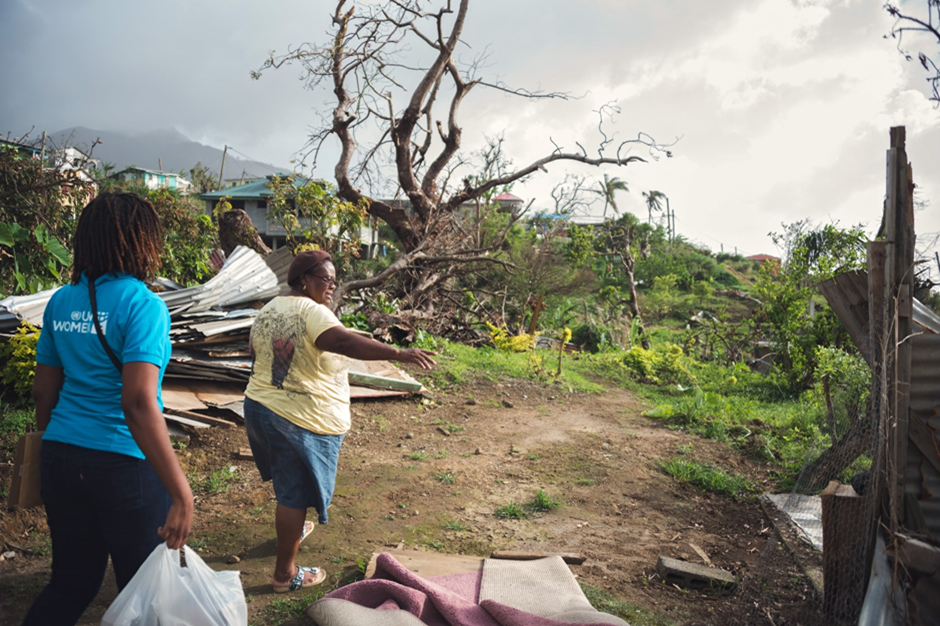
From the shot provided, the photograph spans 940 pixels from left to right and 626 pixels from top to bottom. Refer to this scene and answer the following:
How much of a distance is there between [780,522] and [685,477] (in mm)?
1117

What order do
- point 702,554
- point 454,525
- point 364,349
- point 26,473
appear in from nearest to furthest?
1. point 26,473
2. point 364,349
3. point 702,554
4. point 454,525

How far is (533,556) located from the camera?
3482 millimetres

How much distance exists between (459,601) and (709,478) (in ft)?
10.3

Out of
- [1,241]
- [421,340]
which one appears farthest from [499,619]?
[421,340]

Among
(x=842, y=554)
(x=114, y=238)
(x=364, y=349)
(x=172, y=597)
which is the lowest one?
(x=842, y=554)

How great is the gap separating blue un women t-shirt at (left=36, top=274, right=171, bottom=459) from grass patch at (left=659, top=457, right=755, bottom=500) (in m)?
4.48

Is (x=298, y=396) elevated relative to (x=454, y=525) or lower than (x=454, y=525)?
elevated

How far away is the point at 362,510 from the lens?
430 cm

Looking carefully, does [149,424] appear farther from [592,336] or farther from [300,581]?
[592,336]

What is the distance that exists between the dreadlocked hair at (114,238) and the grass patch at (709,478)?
4.57 metres

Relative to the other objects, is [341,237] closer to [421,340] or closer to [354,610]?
[421,340]

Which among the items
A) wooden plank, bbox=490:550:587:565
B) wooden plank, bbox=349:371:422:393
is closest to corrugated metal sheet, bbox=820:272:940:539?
wooden plank, bbox=490:550:587:565

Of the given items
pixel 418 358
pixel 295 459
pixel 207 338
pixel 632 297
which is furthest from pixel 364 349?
pixel 632 297

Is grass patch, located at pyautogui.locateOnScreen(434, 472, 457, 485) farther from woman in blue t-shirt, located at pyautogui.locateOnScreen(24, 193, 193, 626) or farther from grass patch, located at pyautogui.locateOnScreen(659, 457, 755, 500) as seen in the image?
woman in blue t-shirt, located at pyautogui.locateOnScreen(24, 193, 193, 626)
